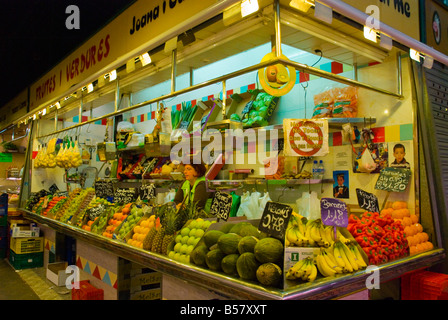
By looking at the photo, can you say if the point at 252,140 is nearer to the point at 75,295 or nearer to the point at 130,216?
the point at 130,216

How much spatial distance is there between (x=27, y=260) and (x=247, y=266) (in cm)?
586

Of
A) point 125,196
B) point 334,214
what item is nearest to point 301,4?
point 334,214

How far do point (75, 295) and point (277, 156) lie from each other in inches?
118

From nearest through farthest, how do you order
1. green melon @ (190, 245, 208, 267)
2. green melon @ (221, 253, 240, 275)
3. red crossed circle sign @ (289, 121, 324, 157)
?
green melon @ (221, 253, 240, 275) → green melon @ (190, 245, 208, 267) → red crossed circle sign @ (289, 121, 324, 157)

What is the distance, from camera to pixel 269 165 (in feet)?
15.0

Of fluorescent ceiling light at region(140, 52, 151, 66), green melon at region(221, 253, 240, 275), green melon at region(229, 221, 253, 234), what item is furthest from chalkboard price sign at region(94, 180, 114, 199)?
green melon at region(221, 253, 240, 275)

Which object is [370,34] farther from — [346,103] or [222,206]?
[222,206]

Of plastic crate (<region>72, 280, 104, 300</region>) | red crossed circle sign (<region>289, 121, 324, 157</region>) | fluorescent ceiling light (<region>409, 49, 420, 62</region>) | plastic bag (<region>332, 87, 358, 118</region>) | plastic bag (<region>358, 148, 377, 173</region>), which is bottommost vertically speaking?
plastic crate (<region>72, 280, 104, 300</region>)

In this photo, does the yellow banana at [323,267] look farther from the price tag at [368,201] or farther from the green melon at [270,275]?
the price tag at [368,201]

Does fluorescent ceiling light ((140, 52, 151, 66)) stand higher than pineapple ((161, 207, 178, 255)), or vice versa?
fluorescent ceiling light ((140, 52, 151, 66))

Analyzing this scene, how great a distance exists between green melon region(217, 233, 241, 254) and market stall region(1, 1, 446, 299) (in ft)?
0.03

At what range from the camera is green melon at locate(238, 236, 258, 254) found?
8.00ft

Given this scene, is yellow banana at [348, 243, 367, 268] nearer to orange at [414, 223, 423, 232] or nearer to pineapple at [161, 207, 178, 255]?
orange at [414, 223, 423, 232]

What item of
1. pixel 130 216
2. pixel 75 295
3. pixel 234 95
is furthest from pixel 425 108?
pixel 75 295
